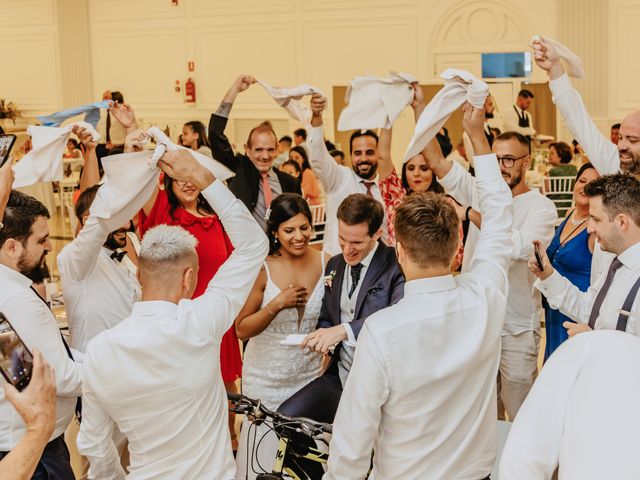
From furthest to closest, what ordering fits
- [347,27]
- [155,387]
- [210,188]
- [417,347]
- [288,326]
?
1. [347,27]
2. [288,326]
3. [210,188]
4. [155,387]
5. [417,347]

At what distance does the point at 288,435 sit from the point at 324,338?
37cm

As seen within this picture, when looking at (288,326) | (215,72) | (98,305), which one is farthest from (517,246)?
(215,72)

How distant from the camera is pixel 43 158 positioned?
3629 mm

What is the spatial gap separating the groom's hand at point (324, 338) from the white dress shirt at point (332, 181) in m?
1.73

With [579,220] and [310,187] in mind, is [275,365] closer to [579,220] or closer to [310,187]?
[579,220]

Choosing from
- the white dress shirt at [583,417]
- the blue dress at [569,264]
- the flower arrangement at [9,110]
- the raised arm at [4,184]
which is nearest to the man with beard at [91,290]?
the raised arm at [4,184]

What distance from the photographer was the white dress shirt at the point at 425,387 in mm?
2357

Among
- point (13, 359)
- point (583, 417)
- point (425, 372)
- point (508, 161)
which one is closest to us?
point (583, 417)

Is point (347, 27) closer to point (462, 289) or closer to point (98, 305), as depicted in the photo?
point (98, 305)

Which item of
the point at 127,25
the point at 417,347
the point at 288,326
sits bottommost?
the point at 288,326

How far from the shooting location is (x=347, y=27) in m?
13.1

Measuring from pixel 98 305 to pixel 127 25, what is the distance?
479 inches

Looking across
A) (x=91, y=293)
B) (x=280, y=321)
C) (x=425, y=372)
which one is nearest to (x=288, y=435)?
(x=280, y=321)

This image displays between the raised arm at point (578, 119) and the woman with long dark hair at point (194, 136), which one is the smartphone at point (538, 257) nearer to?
the raised arm at point (578, 119)
